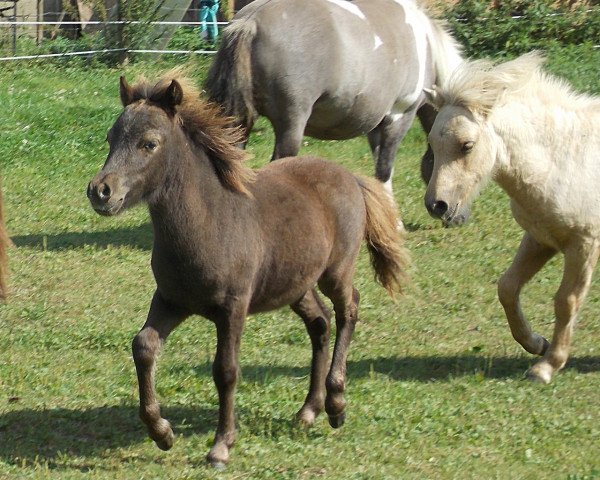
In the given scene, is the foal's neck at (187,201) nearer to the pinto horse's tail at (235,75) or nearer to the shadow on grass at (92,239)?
the pinto horse's tail at (235,75)

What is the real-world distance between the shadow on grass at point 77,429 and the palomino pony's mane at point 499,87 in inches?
89.0

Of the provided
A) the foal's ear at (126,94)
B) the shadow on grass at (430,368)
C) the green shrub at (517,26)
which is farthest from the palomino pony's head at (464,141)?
the green shrub at (517,26)

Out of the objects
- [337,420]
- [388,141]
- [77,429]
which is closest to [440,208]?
[337,420]

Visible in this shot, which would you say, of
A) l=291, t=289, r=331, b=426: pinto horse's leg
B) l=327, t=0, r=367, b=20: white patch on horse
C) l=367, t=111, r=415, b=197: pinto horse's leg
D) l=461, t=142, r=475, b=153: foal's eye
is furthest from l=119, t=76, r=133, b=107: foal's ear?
l=367, t=111, r=415, b=197: pinto horse's leg

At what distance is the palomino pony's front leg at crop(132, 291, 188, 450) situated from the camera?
17.1ft

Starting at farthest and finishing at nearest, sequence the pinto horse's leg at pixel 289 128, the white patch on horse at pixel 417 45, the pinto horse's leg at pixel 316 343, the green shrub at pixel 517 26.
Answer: the green shrub at pixel 517 26, the white patch on horse at pixel 417 45, the pinto horse's leg at pixel 289 128, the pinto horse's leg at pixel 316 343

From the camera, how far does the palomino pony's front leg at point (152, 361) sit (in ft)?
17.1

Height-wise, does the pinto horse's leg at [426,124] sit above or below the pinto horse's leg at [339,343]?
below

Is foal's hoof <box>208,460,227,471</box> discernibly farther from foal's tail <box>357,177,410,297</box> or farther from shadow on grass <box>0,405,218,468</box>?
foal's tail <box>357,177,410,297</box>

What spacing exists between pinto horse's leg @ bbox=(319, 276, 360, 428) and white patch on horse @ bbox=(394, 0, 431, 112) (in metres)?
4.50

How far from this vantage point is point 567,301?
6645 mm

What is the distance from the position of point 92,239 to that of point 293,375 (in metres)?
3.77

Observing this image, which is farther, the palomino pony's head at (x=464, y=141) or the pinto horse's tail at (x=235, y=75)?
the pinto horse's tail at (x=235, y=75)

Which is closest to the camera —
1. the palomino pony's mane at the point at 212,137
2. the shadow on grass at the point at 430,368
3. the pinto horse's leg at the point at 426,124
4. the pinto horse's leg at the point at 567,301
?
the palomino pony's mane at the point at 212,137
